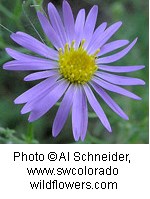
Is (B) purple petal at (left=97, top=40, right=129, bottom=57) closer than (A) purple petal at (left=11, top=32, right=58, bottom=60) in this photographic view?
No

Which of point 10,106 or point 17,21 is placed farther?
point 10,106

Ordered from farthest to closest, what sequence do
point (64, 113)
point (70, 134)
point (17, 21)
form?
point (70, 134)
point (17, 21)
point (64, 113)

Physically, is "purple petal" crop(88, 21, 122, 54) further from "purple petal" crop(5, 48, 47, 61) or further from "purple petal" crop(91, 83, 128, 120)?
"purple petal" crop(5, 48, 47, 61)

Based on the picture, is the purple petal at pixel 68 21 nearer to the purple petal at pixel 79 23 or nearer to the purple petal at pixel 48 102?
the purple petal at pixel 79 23

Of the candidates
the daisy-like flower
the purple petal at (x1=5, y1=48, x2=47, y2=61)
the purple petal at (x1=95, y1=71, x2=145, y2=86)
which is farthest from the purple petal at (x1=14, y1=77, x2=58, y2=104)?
the purple petal at (x1=95, y1=71, x2=145, y2=86)

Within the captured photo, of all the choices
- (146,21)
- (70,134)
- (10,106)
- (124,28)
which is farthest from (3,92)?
(146,21)

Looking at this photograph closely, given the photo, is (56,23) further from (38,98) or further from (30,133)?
(30,133)
